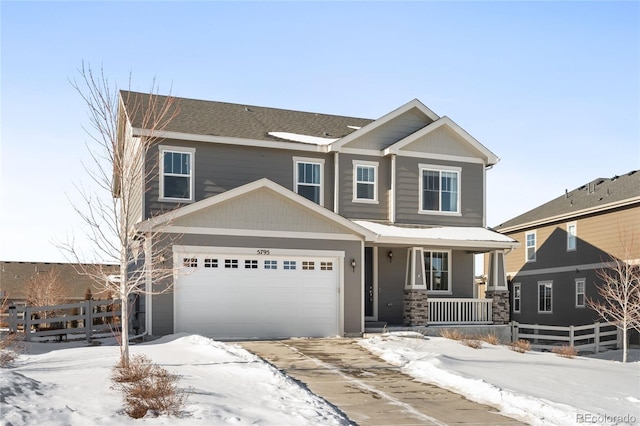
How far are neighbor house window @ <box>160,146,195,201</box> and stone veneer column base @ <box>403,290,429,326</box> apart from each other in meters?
8.00

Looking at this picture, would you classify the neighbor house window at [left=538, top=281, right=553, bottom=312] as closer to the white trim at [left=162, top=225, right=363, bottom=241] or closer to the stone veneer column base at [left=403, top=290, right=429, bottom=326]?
the stone veneer column base at [left=403, top=290, right=429, bottom=326]

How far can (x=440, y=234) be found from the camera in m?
23.0

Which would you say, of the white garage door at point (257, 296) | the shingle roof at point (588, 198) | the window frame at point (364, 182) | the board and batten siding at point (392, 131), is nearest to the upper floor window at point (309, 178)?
the window frame at point (364, 182)

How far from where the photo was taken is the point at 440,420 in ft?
32.2

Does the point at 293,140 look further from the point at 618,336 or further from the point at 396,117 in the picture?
the point at 618,336

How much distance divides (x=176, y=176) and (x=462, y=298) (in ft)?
35.8

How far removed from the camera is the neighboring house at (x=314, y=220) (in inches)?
765

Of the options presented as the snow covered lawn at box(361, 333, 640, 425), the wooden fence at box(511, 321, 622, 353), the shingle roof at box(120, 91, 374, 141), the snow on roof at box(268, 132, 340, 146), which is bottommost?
the wooden fence at box(511, 321, 622, 353)

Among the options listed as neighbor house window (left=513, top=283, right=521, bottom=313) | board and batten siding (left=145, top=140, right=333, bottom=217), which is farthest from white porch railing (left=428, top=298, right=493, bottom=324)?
neighbor house window (left=513, top=283, right=521, bottom=313)

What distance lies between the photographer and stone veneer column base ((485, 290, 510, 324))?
76.7 ft

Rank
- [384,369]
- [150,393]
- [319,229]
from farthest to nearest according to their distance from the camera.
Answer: [319,229], [384,369], [150,393]

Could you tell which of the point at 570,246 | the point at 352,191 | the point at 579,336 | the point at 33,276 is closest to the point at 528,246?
the point at 570,246

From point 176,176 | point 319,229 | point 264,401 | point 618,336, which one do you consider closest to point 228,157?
point 176,176

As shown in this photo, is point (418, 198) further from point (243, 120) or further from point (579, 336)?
point (579, 336)
